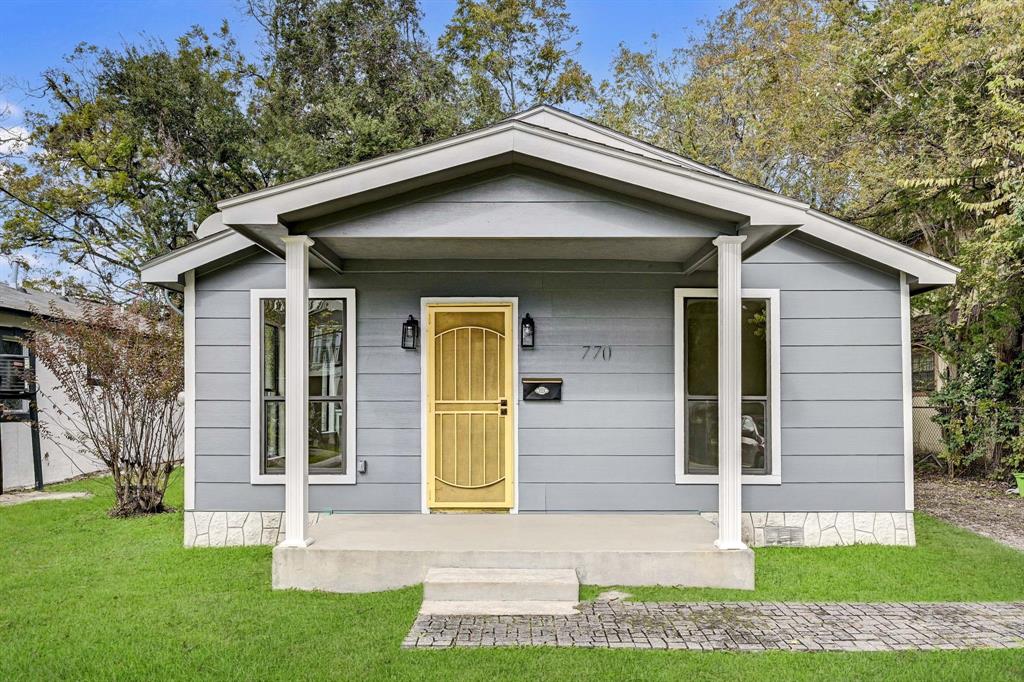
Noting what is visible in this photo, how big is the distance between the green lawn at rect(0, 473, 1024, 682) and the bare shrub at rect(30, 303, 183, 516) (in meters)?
1.21

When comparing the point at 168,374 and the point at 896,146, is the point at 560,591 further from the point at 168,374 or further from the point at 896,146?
the point at 896,146

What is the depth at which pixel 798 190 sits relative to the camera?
1229 cm

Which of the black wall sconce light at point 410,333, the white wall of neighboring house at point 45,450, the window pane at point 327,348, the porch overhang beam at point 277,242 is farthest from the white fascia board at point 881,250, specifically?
the white wall of neighboring house at point 45,450

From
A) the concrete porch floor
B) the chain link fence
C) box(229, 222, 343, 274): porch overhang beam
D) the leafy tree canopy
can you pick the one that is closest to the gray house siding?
box(229, 222, 343, 274): porch overhang beam

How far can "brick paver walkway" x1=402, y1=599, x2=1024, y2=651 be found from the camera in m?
3.57

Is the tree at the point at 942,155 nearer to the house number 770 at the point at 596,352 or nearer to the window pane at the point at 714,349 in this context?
the window pane at the point at 714,349

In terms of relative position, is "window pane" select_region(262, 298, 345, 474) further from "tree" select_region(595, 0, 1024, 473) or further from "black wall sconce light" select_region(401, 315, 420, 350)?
"tree" select_region(595, 0, 1024, 473)

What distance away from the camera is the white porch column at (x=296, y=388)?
4.54 meters

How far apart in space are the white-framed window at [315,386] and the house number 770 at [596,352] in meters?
1.90

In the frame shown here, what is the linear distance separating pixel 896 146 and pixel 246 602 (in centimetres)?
918

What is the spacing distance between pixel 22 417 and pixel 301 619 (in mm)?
7292

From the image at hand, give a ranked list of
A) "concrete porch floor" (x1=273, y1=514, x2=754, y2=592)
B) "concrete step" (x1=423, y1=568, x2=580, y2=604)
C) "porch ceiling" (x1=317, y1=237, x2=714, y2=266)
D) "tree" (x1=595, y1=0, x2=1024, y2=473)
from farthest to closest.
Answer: "tree" (x1=595, y1=0, x2=1024, y2=473), "porch ceiling" (x1=317, y1=237, x2=714, y2=266), "concrete porch floor" (x1=273, y1=514, x2=754, y2=592), "concrete step" (x1=423, y1=568, x2=580, y2=604)

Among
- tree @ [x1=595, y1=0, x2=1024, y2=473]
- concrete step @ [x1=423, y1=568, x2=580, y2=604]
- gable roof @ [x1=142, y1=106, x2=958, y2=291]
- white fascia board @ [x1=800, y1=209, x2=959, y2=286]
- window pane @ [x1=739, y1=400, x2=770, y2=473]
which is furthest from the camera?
tree @ [x1=595, y1=0, x2=1024, y2=473]

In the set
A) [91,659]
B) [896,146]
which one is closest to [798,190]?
[896,146]
